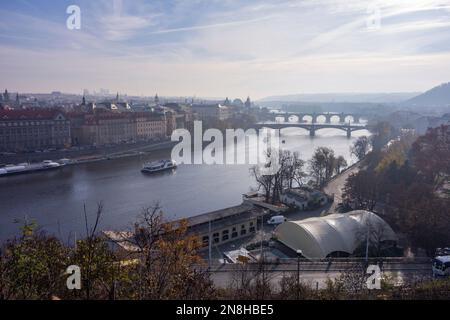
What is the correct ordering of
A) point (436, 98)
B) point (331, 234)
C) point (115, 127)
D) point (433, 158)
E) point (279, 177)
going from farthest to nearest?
1. point (436, 98)
2. point (115, 127)
3. point (279, 177)
4. point (433, 158)
5. point (331, 234)

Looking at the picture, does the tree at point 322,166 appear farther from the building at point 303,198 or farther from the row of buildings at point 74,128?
the row of buildings at point 74,128

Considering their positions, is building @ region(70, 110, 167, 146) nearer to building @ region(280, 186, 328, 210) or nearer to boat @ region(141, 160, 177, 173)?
boat @ region(141, 160, 177, 173)

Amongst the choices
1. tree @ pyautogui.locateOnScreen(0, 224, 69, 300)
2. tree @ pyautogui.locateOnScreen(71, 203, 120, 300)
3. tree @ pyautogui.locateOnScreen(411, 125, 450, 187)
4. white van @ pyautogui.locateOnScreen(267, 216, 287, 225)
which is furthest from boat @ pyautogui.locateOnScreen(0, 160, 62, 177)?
tree @ pyautogui.locateOnScreen(71, 203, 120, 300)

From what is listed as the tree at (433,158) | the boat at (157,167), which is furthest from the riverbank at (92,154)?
the tree at (433,158)

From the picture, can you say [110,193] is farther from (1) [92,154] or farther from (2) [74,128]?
(2) [74,128]

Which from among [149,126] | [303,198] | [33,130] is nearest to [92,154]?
[33,130]

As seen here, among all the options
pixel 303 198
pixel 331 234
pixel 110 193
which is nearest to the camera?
pixel 331 234
